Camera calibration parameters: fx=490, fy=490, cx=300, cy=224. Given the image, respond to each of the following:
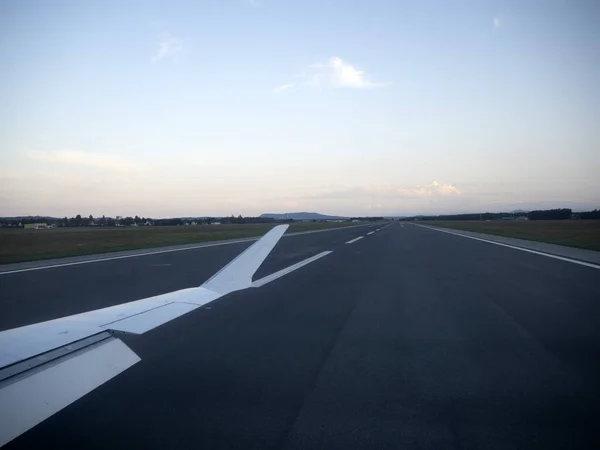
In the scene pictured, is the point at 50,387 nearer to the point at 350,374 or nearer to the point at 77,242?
the point at 350,374

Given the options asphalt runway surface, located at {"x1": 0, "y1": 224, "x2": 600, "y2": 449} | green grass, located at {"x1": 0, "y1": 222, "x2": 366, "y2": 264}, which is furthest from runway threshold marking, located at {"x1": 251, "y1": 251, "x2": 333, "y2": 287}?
green grass, located at {"x1": 0, "y1": 222, "x2": 366, "y2": 264}

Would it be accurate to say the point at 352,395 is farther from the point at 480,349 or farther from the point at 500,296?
the point at 500,296

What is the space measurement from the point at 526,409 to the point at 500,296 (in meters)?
7.19

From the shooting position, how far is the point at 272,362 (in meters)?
6.07

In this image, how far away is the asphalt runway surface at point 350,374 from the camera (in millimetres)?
3979

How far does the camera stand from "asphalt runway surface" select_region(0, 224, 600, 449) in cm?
398

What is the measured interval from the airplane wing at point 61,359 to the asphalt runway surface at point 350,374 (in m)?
0.76

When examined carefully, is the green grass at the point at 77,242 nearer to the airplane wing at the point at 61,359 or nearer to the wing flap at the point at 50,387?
the airplane wing at the point at 61,359

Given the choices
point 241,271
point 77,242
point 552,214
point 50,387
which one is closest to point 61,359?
point 50,387

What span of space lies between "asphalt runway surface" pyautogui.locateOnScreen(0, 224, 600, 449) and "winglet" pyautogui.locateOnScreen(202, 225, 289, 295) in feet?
3.06

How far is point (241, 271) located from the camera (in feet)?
21.9

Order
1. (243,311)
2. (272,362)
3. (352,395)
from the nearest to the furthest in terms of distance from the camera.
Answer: (352,395) < (272,362) < (243,311)

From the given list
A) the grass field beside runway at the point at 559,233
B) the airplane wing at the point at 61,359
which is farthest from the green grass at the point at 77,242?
the grass field beside runway at the point at 559,233

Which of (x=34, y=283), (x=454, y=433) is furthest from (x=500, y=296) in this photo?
(x=34, y=283)
